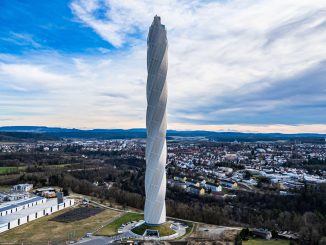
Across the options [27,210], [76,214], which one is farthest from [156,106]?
[27,210]

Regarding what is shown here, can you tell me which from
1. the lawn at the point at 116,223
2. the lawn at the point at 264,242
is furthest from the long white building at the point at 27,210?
the lawn at the point at 264,242

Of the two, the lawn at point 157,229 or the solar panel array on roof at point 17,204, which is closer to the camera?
the lawn at point 157,229

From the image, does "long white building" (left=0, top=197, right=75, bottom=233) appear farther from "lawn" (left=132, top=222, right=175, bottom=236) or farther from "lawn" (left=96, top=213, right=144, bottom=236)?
"lawn" (left=132, top=222, right=175, bottom=236)

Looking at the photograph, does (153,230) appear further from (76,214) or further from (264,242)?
(76,214)

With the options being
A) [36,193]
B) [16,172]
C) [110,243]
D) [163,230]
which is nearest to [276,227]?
[163,230]

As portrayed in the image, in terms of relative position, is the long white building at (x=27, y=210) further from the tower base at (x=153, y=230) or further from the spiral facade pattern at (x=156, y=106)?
the spiral facade pattern at (x=156, y=106)

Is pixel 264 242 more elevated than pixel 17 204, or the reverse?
pixel 17 204

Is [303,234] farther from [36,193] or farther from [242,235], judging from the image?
[36,193]
